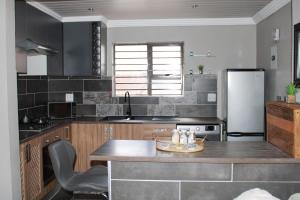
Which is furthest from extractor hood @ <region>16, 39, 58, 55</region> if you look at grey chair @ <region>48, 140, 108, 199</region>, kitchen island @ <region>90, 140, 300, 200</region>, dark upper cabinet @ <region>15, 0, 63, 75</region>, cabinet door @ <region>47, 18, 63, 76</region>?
kitchen island @ <region>90, 140, 300, 200</region>

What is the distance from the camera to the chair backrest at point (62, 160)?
288 cm

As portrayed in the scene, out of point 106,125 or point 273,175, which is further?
point 106,125

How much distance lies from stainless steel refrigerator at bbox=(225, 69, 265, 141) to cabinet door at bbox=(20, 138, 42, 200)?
2.45 meters

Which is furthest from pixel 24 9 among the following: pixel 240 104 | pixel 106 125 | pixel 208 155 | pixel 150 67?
pixel 240 104

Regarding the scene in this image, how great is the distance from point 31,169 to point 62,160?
0.71 m

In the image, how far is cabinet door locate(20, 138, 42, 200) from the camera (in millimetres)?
3283

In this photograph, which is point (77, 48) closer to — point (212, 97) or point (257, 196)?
point (212, 97)

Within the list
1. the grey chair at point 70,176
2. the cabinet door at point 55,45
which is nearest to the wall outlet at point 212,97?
the cabinet door at point 55,45

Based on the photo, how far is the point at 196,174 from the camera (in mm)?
2566

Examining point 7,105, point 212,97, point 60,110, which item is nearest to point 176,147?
point 7,105

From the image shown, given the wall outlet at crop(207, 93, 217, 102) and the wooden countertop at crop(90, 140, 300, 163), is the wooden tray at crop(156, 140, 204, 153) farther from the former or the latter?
the wall outlet at crop(207, 93, 217, 102)

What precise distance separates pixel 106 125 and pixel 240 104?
186cm

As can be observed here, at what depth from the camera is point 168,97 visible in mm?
5289

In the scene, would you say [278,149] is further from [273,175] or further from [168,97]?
[168,97]
